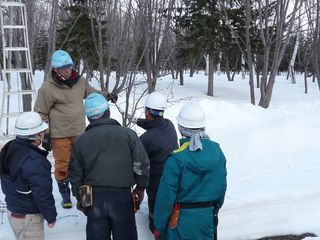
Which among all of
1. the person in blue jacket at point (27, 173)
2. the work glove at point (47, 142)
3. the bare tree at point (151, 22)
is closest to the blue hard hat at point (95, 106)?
the person in blue jacket at point (27, 173)

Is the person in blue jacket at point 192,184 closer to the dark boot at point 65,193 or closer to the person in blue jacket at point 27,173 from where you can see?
the person in blue jacket at point 27,173

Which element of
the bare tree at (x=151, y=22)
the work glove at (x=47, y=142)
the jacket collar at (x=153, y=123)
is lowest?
the work glove at (x=47, y=142)

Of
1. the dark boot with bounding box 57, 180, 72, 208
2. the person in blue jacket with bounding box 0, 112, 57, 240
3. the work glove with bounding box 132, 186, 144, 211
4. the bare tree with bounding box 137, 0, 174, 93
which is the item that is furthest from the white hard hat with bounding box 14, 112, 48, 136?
the bare tree with bounding box 137, 0, 174, 93

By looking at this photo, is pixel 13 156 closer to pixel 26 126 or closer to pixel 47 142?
pixel 26 126

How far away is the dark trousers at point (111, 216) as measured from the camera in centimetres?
332

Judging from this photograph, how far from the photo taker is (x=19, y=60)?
7609mm

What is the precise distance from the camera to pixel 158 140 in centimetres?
384

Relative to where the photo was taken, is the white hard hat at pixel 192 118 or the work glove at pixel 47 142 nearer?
the white hard hat at pixel 192 118

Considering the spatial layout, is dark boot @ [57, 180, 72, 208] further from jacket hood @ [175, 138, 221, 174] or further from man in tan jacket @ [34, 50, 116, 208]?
jacket hood @ [175, 138, 221, 174]

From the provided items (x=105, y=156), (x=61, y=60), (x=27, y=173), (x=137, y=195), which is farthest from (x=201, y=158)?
(x=61, y=60)

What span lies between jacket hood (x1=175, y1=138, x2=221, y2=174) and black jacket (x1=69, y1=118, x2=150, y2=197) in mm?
439

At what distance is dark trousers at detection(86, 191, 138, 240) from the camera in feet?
10.9

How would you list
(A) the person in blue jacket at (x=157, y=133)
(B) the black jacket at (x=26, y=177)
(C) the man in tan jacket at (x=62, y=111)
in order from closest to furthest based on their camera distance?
(B) the black jacket at (x=26, y=177), (A) the person in blue jacket at (x=157, y=133), (C) the man in tan jacket at (x=62, y=111)

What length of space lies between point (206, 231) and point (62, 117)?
82.2 inches
